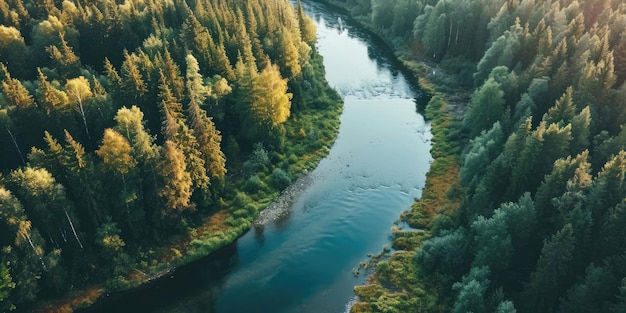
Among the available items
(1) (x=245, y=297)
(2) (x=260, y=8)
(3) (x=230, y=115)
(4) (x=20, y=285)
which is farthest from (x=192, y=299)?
(2) (x=260, y=8)

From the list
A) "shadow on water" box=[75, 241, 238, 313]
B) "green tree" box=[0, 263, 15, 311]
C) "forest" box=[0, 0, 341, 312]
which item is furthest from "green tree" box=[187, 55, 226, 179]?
"green tree" box=[0, 263, 15, 311]

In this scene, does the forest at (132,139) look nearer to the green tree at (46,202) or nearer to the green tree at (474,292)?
the green tree at (46,202)

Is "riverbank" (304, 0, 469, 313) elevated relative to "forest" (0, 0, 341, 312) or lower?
lower

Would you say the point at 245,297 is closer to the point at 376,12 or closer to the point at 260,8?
the point at 260,8

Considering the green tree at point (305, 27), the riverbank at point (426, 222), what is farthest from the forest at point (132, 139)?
the riverbank at point (426, 222)

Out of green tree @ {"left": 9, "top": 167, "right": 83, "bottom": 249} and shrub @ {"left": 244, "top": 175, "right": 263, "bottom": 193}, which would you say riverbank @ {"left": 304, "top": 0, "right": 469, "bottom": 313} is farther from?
green tree @ {"left": 9, "top": 167, "right": 83, "bottom": 249}

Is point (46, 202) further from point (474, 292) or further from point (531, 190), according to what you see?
point (531, 190)

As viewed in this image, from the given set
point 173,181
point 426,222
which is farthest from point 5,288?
point 426,222
